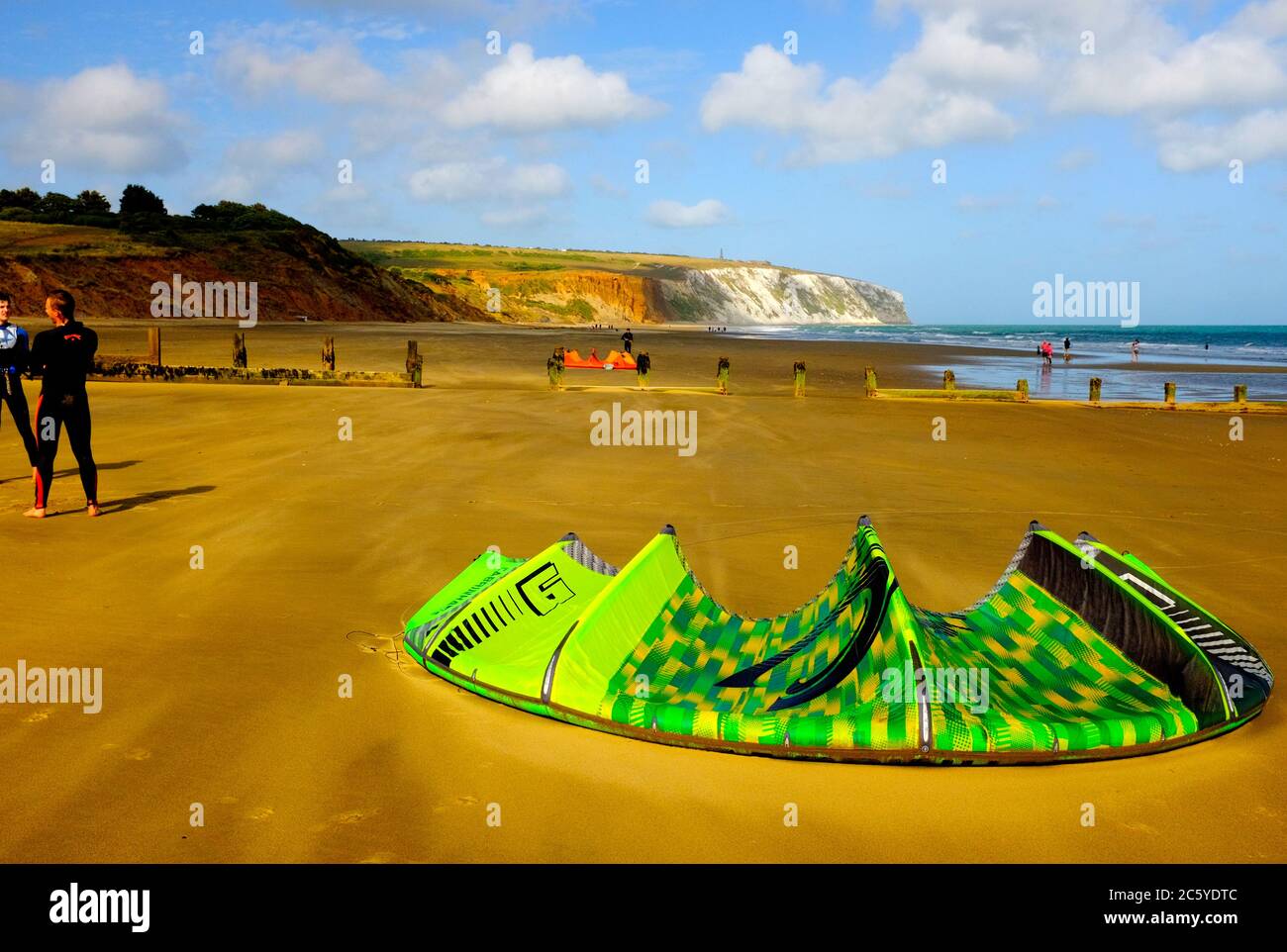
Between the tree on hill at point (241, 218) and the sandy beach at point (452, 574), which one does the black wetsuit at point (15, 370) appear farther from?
the tree on hill at point (241, 218)

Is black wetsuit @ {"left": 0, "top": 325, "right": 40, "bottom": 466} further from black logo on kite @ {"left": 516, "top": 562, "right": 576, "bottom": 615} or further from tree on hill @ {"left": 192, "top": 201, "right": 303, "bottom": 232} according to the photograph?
tree on hill @ {"left": 192, "top": 201, "right": 303, "bottom": 232}

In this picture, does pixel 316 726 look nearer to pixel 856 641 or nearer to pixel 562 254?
pixel 856 641

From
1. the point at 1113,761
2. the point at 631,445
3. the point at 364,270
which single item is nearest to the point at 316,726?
the point at 1113,761

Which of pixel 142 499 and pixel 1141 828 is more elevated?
pixel 142 499

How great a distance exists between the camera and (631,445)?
44.4ft

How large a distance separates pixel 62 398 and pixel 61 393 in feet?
0.14

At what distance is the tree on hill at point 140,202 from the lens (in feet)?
257

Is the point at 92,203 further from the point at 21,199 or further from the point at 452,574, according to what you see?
the point at 452,574

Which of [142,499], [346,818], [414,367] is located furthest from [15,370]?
[414,367]

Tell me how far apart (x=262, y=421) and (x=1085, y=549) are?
12481mm

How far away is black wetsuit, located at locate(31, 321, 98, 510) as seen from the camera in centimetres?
808

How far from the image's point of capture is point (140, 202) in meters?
79.1

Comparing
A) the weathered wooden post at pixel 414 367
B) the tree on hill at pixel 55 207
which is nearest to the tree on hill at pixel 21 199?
the tree on hill at pixel 55 207
